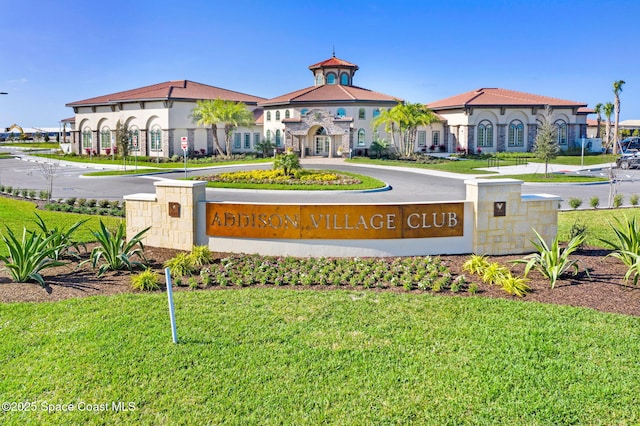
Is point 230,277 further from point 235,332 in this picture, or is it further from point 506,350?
point 506,350

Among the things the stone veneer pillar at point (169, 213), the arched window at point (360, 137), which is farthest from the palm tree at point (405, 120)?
the stone veneer pillar at point (169, 213)

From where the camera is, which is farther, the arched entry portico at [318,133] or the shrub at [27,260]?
the arched entry portico at [318,133]

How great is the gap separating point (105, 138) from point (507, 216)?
58306mm

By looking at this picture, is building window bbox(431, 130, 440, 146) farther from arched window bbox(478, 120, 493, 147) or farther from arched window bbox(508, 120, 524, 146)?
arched window bbox(508, 120, 524, 146)

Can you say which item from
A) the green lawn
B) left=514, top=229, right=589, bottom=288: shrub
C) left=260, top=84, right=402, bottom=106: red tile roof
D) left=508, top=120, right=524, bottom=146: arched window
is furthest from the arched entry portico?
the green lawn

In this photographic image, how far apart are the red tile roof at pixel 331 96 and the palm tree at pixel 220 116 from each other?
4094 mm

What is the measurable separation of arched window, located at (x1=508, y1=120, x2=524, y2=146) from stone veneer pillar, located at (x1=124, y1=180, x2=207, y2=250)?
5013 cm

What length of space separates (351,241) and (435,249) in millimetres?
1770

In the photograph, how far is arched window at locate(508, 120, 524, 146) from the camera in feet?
184

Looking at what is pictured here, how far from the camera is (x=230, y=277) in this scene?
9805 millimetres

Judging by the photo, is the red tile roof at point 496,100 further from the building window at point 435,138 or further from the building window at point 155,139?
the building window at point 155,139

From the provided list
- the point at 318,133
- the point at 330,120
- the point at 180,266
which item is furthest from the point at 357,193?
the point at 318,133

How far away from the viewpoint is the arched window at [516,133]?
184 feet

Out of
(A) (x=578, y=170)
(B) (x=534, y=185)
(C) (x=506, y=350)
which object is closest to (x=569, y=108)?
(A) (x=578, y=170)
